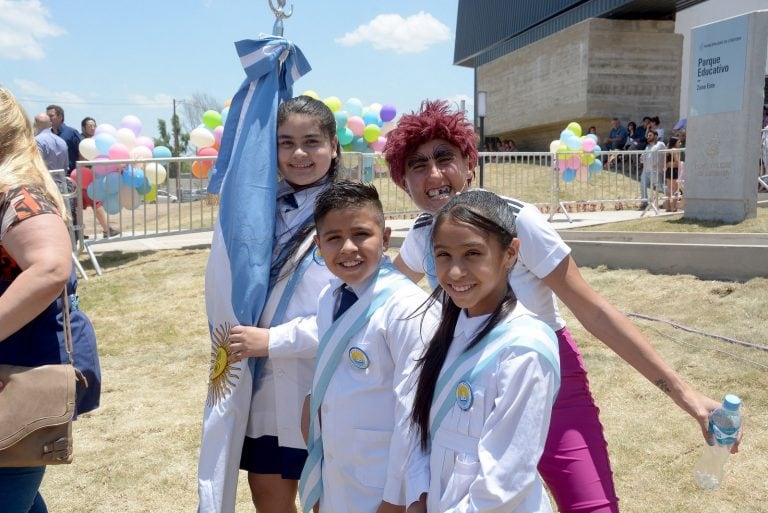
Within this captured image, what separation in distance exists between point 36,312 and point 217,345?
0.57 metres

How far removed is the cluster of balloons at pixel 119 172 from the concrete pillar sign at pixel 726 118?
7879mm

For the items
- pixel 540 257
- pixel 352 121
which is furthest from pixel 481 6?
pixel 540 257

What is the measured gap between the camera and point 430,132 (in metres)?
2.17

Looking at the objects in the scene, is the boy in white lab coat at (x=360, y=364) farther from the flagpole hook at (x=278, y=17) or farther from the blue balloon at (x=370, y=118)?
the blue balloon at (x=370, y=118)

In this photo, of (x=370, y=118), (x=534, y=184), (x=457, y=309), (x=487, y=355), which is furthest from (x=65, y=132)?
(x=487, y=355)

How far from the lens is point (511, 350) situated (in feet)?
5.01

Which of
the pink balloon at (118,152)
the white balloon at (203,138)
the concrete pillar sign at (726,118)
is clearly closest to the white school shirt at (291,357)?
the pink balloon at (118,152)

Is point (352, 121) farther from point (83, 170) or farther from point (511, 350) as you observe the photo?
point (511, 350)

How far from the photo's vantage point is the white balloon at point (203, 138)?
10.2 metres

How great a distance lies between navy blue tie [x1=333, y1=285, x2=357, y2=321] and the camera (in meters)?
1.92

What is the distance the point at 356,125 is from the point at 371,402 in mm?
10101

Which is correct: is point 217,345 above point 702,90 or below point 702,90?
below

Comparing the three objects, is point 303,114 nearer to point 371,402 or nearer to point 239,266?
point 239,266

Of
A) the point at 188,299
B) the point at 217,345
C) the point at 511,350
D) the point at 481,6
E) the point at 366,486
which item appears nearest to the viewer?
the point at 511,350
